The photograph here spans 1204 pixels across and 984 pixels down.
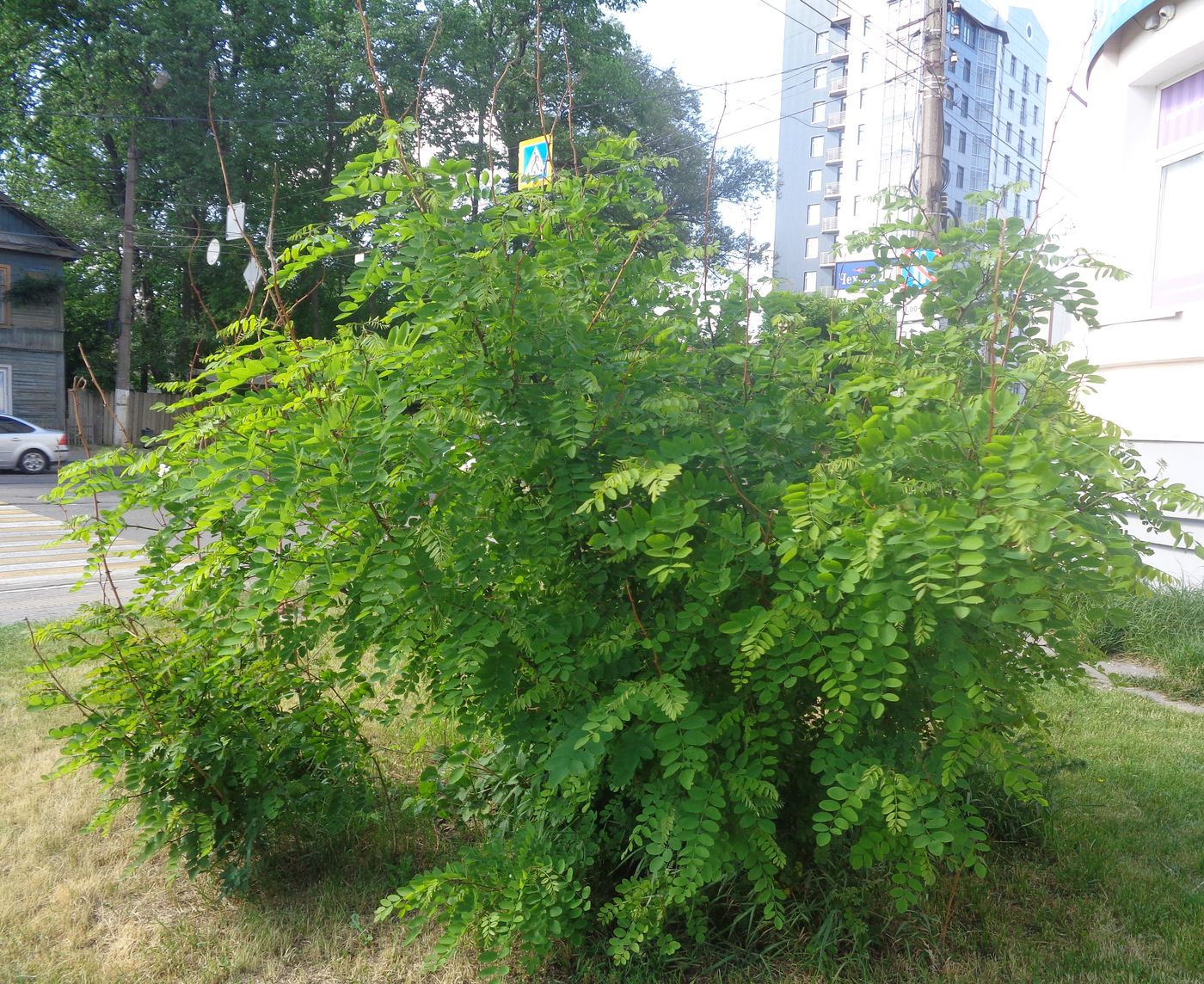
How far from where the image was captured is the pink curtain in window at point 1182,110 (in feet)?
25.4

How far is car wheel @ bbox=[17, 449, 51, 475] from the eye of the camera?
2170 cm

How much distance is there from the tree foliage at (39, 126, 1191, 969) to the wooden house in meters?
30.6

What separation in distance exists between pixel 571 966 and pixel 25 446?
23299 millimetres

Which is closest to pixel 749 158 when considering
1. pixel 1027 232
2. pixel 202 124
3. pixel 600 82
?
pixel 600 82

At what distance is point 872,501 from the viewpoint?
220 cm

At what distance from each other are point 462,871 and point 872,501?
156 centimetres

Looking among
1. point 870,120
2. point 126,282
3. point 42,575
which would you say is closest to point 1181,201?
point 42,575

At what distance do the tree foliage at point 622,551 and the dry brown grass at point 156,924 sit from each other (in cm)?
23

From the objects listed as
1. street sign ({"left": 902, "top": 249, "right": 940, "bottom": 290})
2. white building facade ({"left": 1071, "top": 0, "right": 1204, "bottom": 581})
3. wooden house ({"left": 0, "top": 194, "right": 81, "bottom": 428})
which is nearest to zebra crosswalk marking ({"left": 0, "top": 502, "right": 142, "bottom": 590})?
street sign ({"left": 902, "top": 249, "right": 940, "bottom": 290})

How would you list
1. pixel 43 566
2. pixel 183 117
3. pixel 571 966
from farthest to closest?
pixel 183 117 → pixel 43 566 → pixel 571 966

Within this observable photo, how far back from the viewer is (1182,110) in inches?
313

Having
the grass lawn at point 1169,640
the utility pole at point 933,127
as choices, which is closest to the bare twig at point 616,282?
the grass lawn at point 1169,640

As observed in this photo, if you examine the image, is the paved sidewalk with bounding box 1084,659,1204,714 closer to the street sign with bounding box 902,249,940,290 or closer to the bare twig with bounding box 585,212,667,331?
the street sign with bounding box 902,249,940,290

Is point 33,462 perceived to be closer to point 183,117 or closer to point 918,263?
point 183,117
